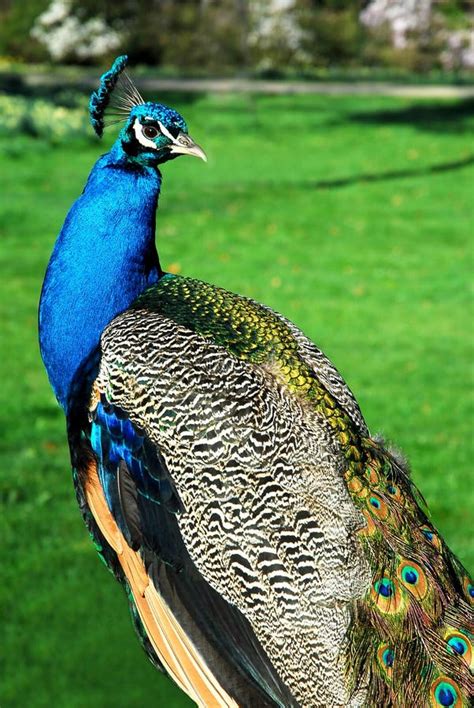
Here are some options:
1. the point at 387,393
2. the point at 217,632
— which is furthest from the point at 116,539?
the point at 387,393

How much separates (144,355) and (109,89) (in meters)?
0.70

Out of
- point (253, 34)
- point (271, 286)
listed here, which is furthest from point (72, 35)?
point (271, 286)

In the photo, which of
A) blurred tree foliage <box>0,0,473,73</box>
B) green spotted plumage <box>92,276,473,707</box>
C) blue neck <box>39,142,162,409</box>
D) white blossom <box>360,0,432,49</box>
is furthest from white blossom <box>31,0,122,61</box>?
green spotted plumage <box>92,276,473,707</box>

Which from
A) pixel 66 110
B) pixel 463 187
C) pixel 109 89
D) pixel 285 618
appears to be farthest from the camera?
pixel 66 110

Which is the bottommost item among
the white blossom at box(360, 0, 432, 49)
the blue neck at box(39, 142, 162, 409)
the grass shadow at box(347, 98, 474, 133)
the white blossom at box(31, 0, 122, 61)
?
the blue neck at box(39, 142, 162, 409)

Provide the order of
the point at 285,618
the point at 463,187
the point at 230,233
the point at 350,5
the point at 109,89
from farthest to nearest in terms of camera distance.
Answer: the point at 350,5
the point at 463,187
the point at 230,233
the point at 109,89
the point at 285,618

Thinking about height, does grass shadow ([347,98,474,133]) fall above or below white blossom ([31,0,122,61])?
below

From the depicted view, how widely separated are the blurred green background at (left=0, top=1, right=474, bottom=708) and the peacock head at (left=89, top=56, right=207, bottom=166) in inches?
63.6

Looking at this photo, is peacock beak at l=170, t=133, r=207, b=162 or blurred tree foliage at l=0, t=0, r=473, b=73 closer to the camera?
peacock beak at l=170, t=133, r=207, b=162

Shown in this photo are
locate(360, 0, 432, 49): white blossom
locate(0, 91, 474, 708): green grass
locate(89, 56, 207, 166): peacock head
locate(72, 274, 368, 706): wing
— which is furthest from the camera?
locate(360, 0, 432, 49): white blossom

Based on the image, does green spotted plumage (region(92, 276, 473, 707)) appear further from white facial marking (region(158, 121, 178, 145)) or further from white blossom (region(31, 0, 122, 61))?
white blossom (region(31, 0, 122, 61))

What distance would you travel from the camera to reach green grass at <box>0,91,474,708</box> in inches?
138

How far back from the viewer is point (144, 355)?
7.27ft

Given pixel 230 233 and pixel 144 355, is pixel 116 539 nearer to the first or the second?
pixel 144 355
